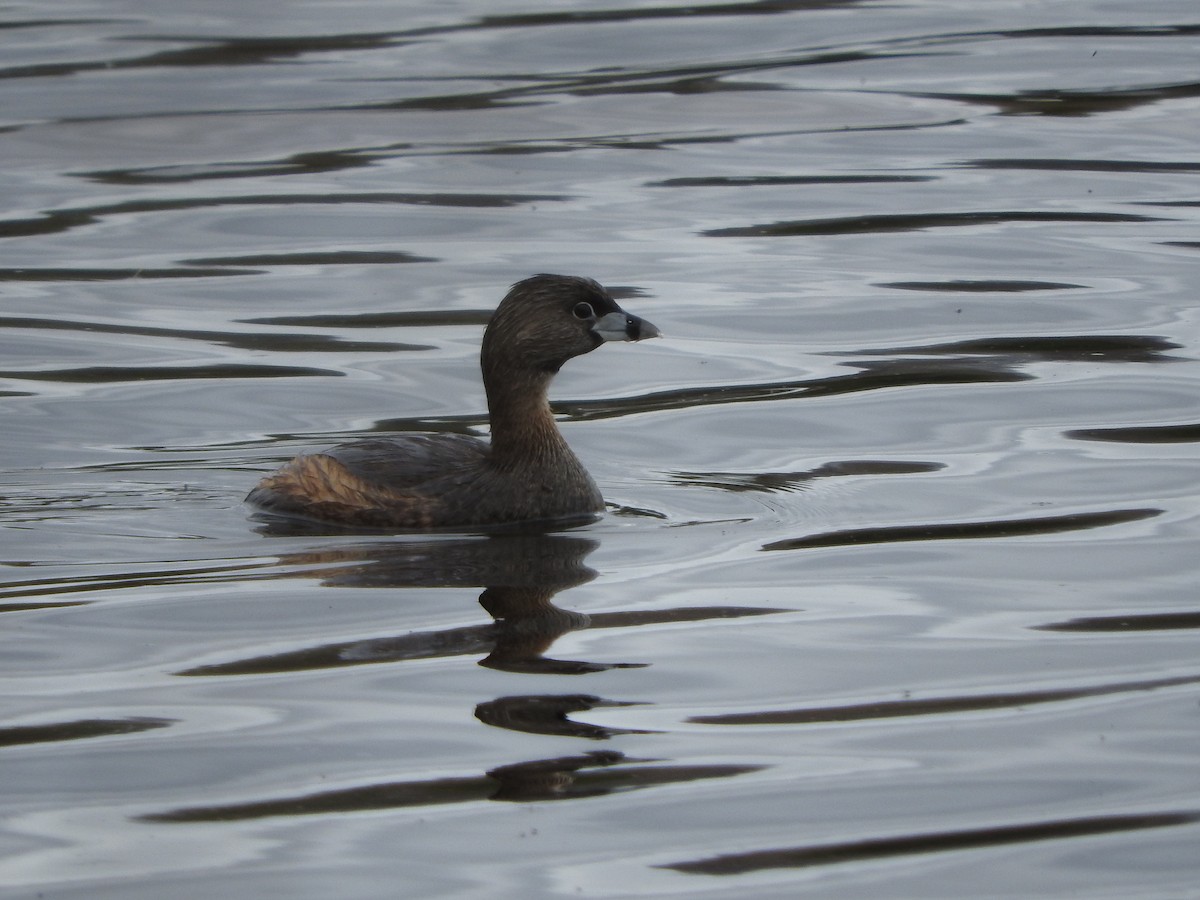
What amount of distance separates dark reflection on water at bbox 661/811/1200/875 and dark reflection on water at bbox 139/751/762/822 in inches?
18.8

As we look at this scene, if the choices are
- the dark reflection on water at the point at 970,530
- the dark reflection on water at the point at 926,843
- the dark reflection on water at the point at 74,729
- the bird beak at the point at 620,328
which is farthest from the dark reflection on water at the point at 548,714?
the bird beak at the point at 620,328

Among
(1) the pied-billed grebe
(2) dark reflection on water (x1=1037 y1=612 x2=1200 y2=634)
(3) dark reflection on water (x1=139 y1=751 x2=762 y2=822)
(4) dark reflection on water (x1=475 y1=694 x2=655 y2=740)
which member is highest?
(1) the pied-billed grebe

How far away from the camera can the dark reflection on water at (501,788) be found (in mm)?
5926

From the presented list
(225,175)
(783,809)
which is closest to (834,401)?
(783,809)

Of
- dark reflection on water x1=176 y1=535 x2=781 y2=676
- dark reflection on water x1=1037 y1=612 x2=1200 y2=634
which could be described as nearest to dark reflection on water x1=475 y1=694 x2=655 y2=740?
dark reflection on water x1=176 y1=535 x2=781 y2=676

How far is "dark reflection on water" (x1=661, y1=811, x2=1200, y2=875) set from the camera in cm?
560

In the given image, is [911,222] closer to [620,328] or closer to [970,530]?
[620,328]

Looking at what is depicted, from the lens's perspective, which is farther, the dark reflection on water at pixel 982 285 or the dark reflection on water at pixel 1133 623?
the dark reflection on water at pixel 982 285

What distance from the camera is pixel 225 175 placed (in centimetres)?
1827

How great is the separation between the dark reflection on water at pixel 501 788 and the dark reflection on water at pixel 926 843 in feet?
1.57

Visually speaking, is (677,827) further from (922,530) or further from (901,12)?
(901,12)

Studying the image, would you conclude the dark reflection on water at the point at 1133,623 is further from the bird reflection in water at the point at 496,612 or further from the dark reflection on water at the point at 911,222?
the dark reflection on water at the point at 911,222

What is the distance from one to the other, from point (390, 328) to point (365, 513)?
4212 millimetres

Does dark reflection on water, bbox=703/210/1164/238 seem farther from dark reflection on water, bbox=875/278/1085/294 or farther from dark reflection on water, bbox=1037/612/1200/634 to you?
dark reflection on water, bbox=1037/612/1200/634
